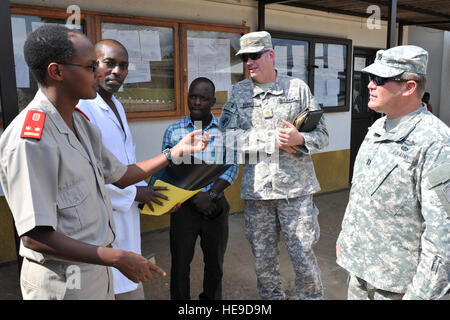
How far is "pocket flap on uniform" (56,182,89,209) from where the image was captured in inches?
54.0

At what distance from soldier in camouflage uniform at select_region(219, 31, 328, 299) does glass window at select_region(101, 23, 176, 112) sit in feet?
5.66

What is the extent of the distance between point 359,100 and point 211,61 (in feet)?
11.2

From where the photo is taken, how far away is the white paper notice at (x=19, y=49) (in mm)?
3438

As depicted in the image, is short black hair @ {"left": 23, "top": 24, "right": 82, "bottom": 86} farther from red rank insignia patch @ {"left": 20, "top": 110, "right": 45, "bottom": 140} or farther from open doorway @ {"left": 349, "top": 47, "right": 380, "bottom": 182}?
open doorway @ {"left": 349, "top": 47, "right": 380, "bottom": 182}

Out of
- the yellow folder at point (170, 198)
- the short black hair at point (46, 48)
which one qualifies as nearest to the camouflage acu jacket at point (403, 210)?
the yellow folder at point (170, 198)

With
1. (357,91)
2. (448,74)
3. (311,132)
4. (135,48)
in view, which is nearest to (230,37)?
(135,48)

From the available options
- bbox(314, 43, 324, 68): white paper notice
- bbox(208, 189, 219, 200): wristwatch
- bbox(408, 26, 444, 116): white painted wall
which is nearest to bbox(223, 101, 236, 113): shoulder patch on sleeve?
bbox(208, 189, 219, 200): wristwatch

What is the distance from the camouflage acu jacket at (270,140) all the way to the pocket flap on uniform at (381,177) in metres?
0.89

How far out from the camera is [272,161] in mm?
2793

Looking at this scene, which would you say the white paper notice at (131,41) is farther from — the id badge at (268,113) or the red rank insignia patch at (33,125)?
the red rank insignia patch at (33,125)

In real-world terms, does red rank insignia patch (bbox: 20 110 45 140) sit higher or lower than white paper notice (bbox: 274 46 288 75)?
lower

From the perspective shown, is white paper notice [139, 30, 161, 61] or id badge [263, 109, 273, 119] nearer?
id badge [263, 109, 273, 119]

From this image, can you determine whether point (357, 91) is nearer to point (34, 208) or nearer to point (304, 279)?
point (304, 279)

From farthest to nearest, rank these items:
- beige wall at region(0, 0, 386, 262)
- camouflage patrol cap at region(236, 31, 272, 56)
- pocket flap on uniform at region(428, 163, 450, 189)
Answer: beige wall at region(0, 0, 386, 262) → camouflage patrol cap at region(236, 31, 272, 56) → pocket flap on uniform at region(428, 163, 450, 189)
